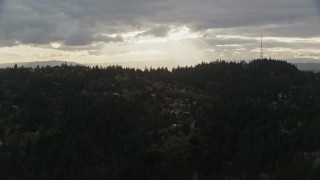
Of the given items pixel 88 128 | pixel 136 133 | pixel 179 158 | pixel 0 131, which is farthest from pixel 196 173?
pixel 0 131

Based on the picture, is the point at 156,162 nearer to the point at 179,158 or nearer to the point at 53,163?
the point at 179,158

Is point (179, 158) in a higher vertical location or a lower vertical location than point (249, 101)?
lower

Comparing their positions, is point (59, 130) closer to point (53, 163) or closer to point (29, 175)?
point (53, 163)

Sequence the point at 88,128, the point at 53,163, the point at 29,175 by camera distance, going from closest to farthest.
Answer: the point at 29,175
the point at 53,163
the point at 88,128

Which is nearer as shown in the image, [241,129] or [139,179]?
[139,179]

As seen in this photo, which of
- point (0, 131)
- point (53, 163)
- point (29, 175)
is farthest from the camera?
point (0, 131)

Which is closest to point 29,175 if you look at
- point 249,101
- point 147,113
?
point 147,113

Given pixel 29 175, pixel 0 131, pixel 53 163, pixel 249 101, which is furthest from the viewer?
pixel 249 101

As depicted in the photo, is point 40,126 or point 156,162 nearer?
point 156,162

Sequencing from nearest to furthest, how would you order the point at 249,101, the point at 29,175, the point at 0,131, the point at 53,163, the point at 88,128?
1. the point at 29,175
2. the point at 53,163
3. the point at 0,131
4. the point at 88,128
5. the point at 249,101
